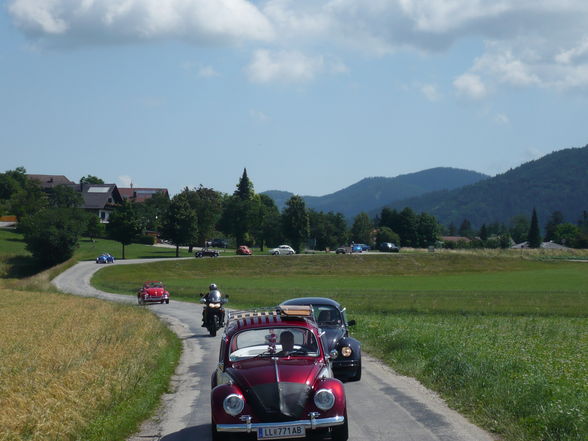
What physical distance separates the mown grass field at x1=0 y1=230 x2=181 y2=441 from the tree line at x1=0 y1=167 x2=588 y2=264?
61.1 meters

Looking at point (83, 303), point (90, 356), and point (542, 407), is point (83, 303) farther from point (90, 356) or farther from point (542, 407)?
point (542, 407)

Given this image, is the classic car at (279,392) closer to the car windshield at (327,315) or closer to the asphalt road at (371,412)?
the asphalt road at (371,412)

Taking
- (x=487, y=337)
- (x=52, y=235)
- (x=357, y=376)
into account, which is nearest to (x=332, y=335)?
(x=357, y=376)

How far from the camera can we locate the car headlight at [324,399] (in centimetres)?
980

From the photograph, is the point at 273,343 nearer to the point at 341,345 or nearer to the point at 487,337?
the point at 341,345

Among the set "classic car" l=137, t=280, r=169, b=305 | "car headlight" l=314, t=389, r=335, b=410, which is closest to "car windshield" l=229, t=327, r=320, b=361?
"car headlight" l=314, t=389, r=335, b=410

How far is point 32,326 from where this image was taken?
27141 mm

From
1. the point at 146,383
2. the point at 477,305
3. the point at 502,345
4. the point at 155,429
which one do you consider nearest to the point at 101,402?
the point at 155,429

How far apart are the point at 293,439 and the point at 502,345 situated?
1243cm

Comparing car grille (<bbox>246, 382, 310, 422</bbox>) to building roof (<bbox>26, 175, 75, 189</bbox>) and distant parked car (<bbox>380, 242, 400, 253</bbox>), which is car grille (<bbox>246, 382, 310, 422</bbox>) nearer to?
distant parked car (<bbox>380, 242, 400, 253</bbox>)

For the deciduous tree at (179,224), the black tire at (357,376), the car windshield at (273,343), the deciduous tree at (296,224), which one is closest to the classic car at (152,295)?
the black tire at (357,376)

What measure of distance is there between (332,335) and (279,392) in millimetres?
6508

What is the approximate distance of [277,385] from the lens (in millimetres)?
9922

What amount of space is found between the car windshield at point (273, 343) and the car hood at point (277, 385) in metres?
0.39
